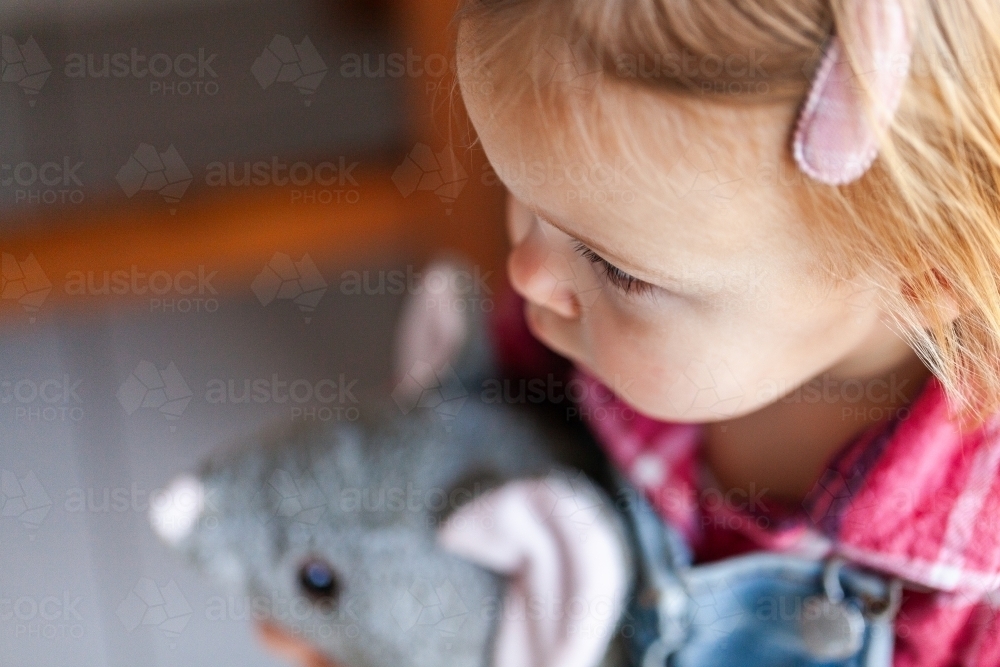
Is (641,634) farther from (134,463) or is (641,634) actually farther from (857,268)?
(134,463)

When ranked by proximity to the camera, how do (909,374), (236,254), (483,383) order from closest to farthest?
(909,374), (483,383), (236,254)

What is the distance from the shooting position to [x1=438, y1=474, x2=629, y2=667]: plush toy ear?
49 cm

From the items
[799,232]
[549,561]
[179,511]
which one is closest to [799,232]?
[799,232]

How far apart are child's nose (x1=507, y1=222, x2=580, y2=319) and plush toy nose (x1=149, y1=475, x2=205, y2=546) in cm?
23

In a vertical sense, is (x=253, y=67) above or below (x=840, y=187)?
below

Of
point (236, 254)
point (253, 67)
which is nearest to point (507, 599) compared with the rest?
point (236, 254)

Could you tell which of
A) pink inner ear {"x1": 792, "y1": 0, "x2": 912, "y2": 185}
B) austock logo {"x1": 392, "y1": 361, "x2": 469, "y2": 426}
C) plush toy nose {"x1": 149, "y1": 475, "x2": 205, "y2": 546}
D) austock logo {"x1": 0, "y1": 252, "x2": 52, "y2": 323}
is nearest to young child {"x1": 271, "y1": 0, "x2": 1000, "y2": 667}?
pink inner ear {"x1": 792, "y1": 0, "x2": 912, "y2": 185}

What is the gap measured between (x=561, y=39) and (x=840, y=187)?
110mm

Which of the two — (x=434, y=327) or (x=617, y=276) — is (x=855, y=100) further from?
(x=434, y=327)

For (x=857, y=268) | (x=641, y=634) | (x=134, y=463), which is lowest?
(x=134, y=463)

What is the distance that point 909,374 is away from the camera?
481 millimetres

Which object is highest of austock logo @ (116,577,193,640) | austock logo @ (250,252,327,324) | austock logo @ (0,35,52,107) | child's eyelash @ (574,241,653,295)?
child's eyelash @ (574,241,653,295)

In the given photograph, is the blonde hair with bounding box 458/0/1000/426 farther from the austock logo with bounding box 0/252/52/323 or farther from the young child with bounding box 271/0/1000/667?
the austock logo with bounding box 0/252/52/323

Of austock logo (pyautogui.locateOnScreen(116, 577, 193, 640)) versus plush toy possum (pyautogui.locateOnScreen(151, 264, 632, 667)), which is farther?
austock logo (pyautogui.locateOnScreen(116, 577, 193, 640))
